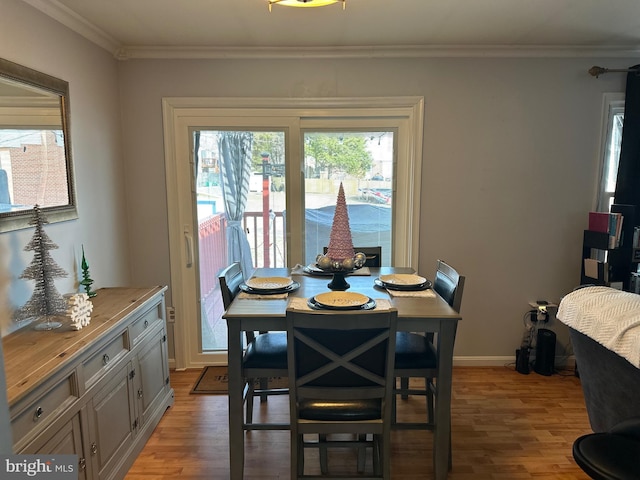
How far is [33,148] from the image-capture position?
2088mm

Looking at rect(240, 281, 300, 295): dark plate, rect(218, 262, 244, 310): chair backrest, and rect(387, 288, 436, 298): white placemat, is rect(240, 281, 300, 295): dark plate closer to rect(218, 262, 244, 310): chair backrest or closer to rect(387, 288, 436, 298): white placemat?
rect(218, 262, 244, 310): chair backrest

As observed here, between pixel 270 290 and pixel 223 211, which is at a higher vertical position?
pixel 223 211

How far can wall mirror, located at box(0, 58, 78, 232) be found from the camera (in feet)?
6.22

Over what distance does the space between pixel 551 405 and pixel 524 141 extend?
1900 millimetres

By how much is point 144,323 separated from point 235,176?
1.34 m

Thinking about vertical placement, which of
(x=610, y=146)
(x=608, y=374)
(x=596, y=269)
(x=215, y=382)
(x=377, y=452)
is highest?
(x=610, y=146)

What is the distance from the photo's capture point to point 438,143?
321 cm

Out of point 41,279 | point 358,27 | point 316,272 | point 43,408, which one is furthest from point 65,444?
point 358,27

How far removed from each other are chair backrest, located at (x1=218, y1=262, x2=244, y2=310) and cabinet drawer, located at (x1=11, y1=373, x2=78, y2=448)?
76 centimetres

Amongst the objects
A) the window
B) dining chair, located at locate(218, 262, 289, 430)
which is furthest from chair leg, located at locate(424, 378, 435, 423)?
the window

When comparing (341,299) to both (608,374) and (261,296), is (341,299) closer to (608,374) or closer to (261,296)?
(261,296)

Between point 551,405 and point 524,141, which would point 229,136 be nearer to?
point 524,141

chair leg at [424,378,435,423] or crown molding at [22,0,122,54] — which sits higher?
crown molding at [22,0,122,54]

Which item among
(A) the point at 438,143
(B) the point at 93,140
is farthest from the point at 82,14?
(A) the point at 438,143
